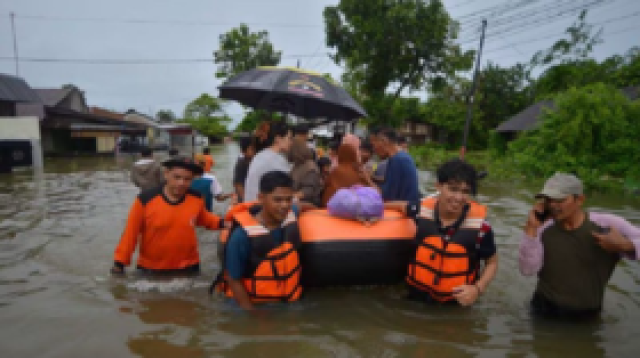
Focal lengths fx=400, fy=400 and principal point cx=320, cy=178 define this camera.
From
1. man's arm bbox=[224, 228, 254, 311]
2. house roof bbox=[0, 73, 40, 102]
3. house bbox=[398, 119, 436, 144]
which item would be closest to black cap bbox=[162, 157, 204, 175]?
man's arm bbox=[224, 228, 254, 311]

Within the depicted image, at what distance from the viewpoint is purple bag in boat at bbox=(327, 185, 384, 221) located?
3490 millimetres

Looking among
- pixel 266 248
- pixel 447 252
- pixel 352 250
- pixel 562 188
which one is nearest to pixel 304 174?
pixel 352 250

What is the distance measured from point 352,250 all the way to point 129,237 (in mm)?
1885

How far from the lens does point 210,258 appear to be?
542 centimetres

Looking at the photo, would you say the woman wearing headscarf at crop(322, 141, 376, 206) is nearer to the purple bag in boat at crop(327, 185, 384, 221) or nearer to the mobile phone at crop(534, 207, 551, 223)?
the purple bag in boat at crop(327, 185, 384, 221)

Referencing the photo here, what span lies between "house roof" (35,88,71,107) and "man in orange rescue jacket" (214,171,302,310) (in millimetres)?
34344

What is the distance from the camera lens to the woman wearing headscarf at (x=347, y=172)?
430 centimetres

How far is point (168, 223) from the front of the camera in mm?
3457

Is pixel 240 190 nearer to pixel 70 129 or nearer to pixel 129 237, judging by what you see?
pixel 129 237

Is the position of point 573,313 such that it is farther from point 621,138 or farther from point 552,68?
point 552,68

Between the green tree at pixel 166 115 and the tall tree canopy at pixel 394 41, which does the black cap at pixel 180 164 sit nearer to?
the tall tree canopy at pixel 394 41

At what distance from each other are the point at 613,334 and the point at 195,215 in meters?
3.53

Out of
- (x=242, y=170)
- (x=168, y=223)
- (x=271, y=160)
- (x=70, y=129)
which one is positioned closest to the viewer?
(x=168, y=223)

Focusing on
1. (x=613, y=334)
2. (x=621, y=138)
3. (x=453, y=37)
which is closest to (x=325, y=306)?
(x=613, y=334)
